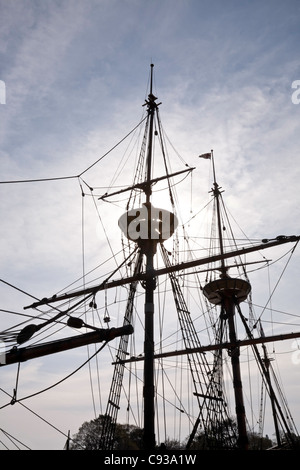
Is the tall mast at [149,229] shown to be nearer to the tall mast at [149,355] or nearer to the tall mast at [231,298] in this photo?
the tall mast at [149,355]

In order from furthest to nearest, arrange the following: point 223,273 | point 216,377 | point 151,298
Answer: point 223,273
point 216,377
point 151,298

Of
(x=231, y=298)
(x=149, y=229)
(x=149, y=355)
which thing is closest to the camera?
(x=149, y=355)

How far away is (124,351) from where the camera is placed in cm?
1691

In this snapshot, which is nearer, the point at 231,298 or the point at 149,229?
the point at 149,229

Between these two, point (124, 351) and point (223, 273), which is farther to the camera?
point (223, 273)

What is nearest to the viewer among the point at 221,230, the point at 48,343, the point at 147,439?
the point at 48,343

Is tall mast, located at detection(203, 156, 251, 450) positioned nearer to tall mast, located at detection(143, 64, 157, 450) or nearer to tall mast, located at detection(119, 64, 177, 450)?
tall mast, located at detection(119, 64, 177, 450)

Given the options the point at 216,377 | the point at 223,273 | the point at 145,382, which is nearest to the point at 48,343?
the point at 145,382

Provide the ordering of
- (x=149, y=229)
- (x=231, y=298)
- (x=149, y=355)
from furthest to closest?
(x=231, y=298)
(x=149, y=229)
(x=149, y=355)

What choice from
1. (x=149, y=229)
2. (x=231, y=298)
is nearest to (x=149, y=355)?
(x=149, y=229)

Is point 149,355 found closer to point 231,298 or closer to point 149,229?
point 149,229

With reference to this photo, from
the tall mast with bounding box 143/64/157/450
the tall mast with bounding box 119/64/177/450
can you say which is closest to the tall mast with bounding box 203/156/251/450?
the tall mast with bounding box 119/64/177/450

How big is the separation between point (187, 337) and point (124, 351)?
3.04 metres
